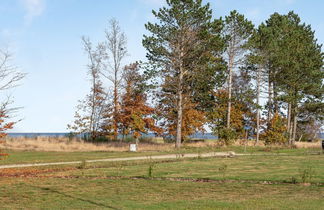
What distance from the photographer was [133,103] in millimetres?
41375

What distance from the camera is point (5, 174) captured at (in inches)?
680

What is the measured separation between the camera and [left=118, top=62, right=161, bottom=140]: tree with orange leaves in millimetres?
40125

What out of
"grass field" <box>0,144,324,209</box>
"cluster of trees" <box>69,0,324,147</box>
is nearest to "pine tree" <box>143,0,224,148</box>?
"cluster of trees" <box>69,0,324,147</box>

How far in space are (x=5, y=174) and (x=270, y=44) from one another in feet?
112

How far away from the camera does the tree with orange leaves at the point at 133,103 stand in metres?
40.1

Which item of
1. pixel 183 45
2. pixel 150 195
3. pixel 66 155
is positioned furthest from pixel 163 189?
pixel 183 45

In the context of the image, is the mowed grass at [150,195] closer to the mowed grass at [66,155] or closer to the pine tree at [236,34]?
the mowed grass at [66,155]

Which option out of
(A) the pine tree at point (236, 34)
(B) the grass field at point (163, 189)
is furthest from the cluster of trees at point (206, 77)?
(B) the grass field at point (163, 189)

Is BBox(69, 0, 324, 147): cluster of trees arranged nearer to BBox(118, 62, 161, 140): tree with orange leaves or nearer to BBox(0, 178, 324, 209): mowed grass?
BBox(118, 62, 161, 140): tree with orange leaves

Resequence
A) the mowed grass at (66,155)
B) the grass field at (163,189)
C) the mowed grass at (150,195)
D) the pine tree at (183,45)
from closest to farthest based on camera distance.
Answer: the mowed grass at (150,195), the grass field at (163,189), the mowed grass at (66,155), the pine tree at (183,45)

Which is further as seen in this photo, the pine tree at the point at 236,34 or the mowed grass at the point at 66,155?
the pine tree at the point at 236,34

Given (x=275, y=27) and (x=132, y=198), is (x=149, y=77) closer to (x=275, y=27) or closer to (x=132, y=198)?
(x=275, y=27)

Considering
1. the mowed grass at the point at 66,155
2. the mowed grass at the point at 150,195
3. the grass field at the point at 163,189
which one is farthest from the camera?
the mowed grass at the point at 66,155

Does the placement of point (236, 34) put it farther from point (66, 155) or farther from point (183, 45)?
point (66, 155)
